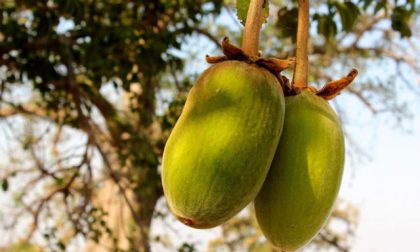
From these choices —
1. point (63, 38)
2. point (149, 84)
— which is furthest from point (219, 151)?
point (149, 84)

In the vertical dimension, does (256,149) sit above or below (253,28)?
below

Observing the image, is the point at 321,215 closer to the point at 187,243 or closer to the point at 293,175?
the point at 293,175

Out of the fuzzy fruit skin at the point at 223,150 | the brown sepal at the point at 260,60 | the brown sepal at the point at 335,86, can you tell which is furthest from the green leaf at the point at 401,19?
the fuzzy fruit skin at the point at 223,150

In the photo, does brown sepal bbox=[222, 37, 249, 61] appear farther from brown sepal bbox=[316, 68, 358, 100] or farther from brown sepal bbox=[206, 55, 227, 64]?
brown sepal bbox=[316, 68, 358, 100]

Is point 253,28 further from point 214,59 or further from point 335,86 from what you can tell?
point 335,86

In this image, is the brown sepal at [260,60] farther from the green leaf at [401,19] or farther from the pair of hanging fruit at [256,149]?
the green leaf at [401,19]

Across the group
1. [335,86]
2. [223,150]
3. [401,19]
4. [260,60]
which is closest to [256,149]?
[223,150]

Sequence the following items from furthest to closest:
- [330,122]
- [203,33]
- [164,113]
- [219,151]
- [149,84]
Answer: [203,33] < [149,84] < [164,113] < [330,122] < [219,151]
